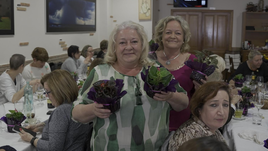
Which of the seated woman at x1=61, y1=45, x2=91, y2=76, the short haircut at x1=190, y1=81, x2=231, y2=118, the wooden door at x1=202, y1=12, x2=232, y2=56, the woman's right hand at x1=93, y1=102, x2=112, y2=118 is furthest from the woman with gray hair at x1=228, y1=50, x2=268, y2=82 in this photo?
the wooden door at x1=202, y1=12, x2=232, y2=56

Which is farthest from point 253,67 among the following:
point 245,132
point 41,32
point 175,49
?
point 41,32

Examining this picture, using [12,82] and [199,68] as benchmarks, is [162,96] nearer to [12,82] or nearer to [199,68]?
[199,68]

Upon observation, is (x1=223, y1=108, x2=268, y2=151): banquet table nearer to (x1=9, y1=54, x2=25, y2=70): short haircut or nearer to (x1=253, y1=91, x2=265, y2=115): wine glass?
(x1=253, y1=91, x2=265, y2=115): wine glass

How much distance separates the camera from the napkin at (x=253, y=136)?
7.77 feet

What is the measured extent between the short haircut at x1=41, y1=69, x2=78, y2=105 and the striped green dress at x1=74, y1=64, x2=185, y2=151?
537 mm

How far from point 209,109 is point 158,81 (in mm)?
587

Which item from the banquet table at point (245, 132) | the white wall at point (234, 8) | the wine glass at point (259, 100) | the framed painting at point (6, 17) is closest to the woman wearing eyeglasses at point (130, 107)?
the banquet table at point (245, 132)

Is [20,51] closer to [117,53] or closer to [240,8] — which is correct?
[117,53]

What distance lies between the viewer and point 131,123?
171cm

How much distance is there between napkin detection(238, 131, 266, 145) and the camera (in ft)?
7.77

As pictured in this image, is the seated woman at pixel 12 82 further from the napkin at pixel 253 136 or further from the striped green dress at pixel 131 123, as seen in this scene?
the napkin at pixel 253 136

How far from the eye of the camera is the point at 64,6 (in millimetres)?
7055

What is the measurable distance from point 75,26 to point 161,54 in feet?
18.5

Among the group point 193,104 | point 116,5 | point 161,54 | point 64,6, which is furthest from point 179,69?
point 116,5
